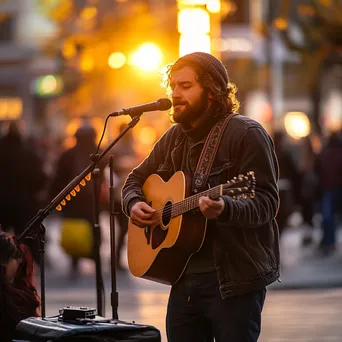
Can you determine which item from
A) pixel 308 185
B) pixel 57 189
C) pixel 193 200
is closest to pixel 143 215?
pixel 193 200

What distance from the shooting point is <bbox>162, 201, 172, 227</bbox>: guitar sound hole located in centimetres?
586

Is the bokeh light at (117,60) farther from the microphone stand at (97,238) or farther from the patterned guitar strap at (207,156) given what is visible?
the patterned guitar strap at (207,156)

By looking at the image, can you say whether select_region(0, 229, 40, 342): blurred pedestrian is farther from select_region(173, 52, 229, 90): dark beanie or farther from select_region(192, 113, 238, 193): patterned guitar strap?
select_region(173, 52, 229, 90): dark beanie

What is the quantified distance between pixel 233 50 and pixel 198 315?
29897mm

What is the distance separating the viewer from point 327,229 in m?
18.4

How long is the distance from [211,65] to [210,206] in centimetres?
84

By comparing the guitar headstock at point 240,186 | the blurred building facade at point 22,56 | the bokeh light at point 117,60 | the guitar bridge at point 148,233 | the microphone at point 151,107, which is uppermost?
the blurred building facade at point 22,56

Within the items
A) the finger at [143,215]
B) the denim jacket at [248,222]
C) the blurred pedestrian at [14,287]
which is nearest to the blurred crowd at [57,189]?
the blurred pedestrian at [14,287]

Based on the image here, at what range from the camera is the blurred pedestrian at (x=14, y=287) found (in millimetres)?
6320

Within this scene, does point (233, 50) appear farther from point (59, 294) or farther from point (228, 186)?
point (228, 186)

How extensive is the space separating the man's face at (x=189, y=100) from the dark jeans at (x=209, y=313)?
2.35 feet

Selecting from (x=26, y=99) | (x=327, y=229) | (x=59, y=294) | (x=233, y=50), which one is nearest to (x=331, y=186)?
(x=327, y=229)

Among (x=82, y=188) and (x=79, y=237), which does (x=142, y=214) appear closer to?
(x=82, y=188)

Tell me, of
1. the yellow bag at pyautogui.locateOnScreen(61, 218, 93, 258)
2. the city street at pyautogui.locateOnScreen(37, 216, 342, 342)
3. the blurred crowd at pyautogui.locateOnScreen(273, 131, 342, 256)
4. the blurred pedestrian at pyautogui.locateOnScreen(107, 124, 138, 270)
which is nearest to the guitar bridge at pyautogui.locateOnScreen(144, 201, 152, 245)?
the city street at pyautogui.locateOnScreen(37, 216, 342, 342)
